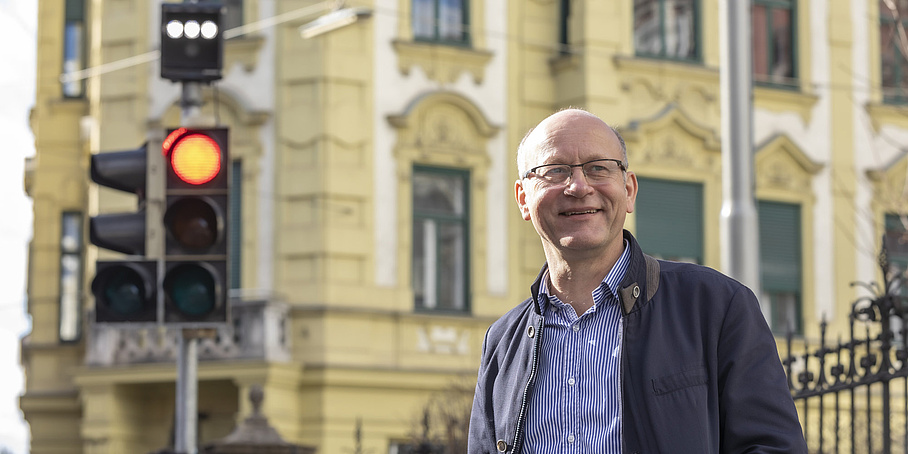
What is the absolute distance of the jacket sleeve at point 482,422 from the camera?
3.88 metres

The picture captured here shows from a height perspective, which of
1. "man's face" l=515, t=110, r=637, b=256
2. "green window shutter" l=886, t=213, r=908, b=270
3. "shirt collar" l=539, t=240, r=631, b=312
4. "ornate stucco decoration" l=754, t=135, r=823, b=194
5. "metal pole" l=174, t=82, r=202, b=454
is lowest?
"metal pole" l=174, t=82, r=202, b=454

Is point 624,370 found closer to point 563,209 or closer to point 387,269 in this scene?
point 563,209

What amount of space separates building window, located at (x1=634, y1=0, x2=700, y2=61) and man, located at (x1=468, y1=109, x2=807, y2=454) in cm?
1990

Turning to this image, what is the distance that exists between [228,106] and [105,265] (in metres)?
13.8

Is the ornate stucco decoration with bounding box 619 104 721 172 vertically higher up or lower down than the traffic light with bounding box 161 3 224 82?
higher up

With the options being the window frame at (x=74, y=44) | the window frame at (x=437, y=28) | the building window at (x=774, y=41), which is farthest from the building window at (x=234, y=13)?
the building window at (x=774, y=41)

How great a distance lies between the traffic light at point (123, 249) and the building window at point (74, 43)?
16.5m

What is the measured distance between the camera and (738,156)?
9828mm

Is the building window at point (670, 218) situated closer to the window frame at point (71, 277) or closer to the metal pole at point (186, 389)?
the window frame at point (71, 277)

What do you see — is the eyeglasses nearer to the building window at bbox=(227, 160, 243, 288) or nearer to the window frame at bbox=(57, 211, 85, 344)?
the building window at bbox=(227, 160, 243, 288)

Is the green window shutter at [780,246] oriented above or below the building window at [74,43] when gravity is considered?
below

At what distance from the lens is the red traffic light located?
28.0 ft

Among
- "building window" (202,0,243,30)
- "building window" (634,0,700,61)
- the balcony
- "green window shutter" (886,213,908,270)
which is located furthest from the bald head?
"green window shutter" (886,213,908,270)

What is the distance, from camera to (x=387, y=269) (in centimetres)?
2170
